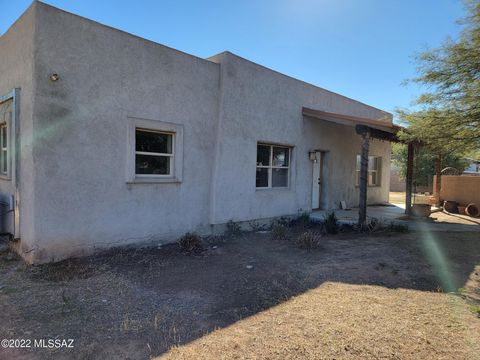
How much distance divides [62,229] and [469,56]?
927 cm

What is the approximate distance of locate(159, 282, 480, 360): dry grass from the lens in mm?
3334

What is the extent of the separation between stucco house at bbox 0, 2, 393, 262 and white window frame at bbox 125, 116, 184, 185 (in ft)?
0.08

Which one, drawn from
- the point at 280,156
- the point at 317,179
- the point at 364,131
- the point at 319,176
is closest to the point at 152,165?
the point at 280,156

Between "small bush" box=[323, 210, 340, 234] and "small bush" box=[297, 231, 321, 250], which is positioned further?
"small bush" box=[323, 210, 340, 234]

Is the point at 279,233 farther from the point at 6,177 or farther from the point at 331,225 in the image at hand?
the point at 6,177

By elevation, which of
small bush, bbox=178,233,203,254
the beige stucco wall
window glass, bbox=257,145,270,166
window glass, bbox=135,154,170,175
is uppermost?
window glass, bbox=257,145,270,166

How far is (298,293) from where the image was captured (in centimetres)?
494

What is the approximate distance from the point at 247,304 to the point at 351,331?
1.43 meters

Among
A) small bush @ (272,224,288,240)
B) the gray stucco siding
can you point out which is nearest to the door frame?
small bush @ (272,224,288,240)

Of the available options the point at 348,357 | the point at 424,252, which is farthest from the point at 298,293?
the point at 424,252

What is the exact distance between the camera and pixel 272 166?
1022 centimetres

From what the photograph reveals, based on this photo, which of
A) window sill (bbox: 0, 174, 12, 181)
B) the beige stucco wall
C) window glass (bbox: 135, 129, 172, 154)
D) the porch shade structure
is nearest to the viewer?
window sill (bbox: 0, 174, 12, 181)

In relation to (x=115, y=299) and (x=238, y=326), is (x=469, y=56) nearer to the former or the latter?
(x=238, y=326)

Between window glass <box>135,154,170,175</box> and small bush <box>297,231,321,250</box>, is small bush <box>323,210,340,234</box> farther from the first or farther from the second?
window glass <box>135,154,170,175</box>
